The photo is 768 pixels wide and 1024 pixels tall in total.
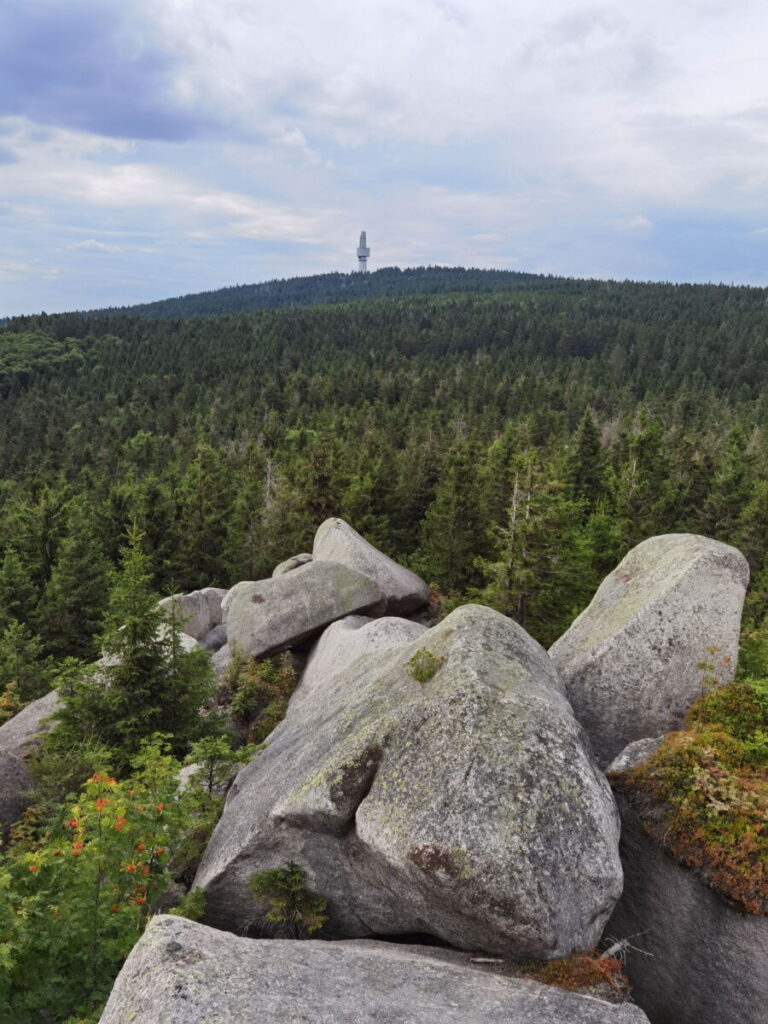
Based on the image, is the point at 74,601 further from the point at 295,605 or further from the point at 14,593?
the point at 295,605

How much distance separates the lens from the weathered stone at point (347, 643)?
48.9 feet

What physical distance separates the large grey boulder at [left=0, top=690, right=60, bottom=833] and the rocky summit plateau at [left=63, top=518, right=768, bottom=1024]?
232 inches

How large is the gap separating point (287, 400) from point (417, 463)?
80.3 meters

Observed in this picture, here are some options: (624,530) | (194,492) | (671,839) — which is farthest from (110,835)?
(194,492)

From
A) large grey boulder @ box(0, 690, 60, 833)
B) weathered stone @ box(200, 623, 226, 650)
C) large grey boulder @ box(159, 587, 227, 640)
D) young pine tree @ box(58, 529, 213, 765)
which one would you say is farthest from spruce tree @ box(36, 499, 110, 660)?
young pine tree @ box(58, 529, 213, 765)

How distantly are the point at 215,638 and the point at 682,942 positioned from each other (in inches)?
799

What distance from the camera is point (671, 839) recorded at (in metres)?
7.40

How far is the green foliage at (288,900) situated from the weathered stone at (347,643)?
5.87m

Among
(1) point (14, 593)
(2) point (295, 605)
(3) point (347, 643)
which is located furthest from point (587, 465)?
(1) point (14, 593)

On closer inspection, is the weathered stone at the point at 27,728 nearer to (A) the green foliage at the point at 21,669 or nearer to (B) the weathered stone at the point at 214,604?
(A) the green foliage at the point at 21,669

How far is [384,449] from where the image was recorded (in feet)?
160

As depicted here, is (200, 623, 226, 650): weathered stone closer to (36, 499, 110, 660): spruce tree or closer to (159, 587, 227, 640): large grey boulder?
(159, 587, 227, 640): large grey boulder

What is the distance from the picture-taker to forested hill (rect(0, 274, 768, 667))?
31.8 m

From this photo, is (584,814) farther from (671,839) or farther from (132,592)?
(132,592)
